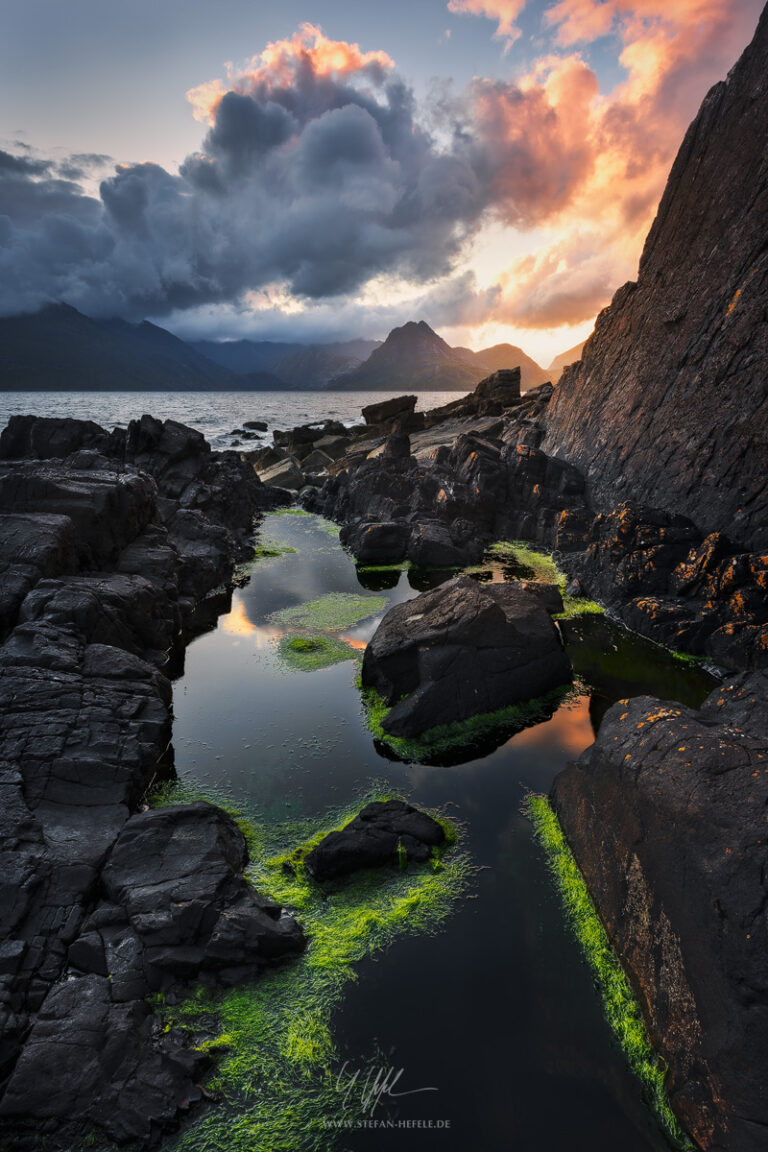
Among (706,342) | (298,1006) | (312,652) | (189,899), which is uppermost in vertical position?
(706,342)

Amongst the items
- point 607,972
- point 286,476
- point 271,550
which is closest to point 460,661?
point 607,972

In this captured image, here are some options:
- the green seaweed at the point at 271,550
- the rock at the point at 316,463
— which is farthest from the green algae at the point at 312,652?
the rock at the point at 316,463

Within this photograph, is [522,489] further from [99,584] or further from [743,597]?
[99,584]

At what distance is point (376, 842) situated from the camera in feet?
39.2

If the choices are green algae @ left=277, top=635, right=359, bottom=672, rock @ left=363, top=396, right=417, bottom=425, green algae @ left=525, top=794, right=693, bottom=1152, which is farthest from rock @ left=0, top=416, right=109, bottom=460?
rock @ left=363, top=396, right=417, bottom=425

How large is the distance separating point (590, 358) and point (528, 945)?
44.2 metres

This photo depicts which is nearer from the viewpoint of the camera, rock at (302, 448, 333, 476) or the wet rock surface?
the wet rock surface

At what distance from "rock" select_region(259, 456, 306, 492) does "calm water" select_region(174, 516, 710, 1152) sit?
48445mm

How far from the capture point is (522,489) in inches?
1661

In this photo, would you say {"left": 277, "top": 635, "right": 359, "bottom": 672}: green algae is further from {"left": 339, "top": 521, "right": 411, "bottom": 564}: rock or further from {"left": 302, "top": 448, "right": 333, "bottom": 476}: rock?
{"left": 302, "top": 448, "right": 333, "bottom": 476}: rock

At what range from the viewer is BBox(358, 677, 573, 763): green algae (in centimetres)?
1638

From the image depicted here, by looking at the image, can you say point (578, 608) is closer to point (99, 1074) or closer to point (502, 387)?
point (99, 1074)

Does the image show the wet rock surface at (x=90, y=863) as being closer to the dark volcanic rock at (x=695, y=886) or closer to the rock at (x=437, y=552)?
the dark volcanic rock at (x=695, y=886)

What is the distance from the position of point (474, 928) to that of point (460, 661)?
8.51m
